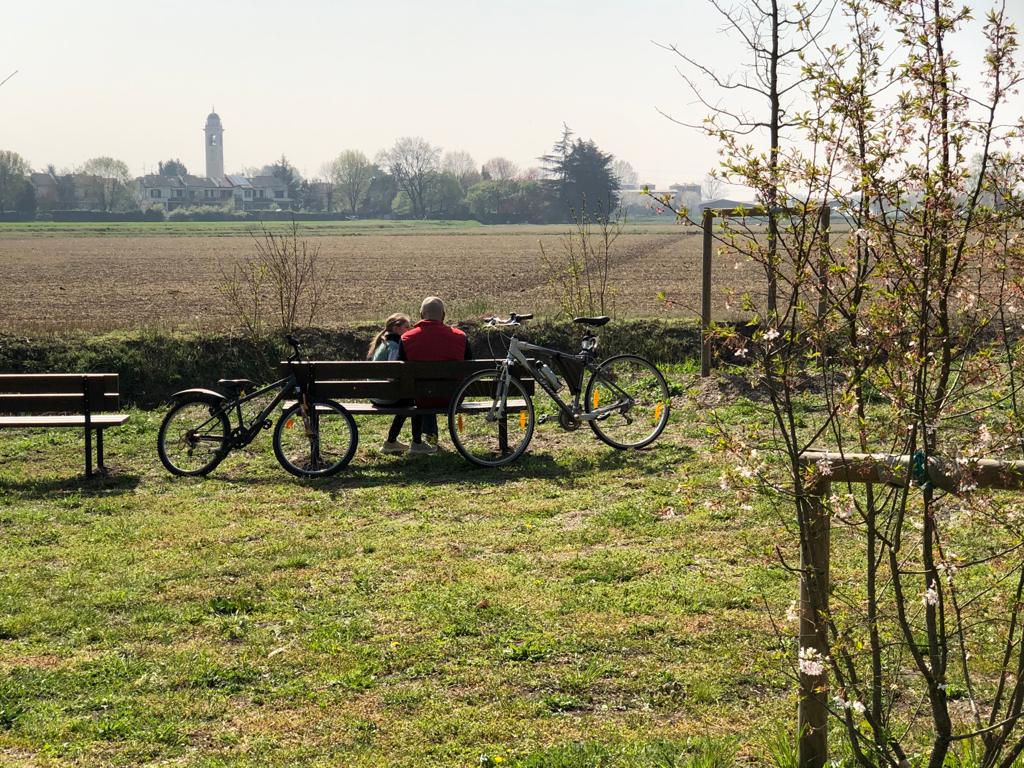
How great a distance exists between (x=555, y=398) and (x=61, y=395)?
167 inches

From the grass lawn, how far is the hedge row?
522cm

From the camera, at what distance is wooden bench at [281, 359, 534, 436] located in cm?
1007

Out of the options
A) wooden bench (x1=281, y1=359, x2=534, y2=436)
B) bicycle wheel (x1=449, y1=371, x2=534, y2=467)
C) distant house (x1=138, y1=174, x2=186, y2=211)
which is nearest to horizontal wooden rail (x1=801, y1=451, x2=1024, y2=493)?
bicycle wheel (x1=449, y1=371, x2=534, y2=467)

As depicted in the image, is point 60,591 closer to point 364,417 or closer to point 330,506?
point 330,506

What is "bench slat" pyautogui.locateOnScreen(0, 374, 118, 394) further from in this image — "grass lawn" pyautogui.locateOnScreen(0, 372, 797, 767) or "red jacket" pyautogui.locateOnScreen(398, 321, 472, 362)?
"red jacket" pyautogui.locateOnScreen(398, 321, 472, 362)

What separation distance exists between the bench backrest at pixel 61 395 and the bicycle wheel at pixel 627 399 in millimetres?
4184

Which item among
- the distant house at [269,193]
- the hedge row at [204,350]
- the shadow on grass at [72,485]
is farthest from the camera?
the distant house at [269,193]

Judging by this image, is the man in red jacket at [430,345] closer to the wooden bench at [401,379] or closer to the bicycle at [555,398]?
the wooden bench at [401,379]

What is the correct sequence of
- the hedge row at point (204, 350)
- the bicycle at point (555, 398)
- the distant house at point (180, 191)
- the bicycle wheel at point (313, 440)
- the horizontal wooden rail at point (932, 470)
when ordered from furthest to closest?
the distant house at point (180, 191) < the hedge row at point (204, 350) < the bicycle at point (555, 398) < the bicycle wheel at point (313, 440) < the horizontal wooden rail at point (932, 470)

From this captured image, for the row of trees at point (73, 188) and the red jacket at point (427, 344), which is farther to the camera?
the row of trees at point (73, 188)

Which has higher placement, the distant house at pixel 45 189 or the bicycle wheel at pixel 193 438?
the distant house at pixel 45 189

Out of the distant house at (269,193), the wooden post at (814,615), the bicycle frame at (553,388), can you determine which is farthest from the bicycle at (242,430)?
the distant house at (269,193)

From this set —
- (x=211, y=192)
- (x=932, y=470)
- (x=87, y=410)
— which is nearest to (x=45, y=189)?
(x=211, y=192)

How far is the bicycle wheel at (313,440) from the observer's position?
969 cm
